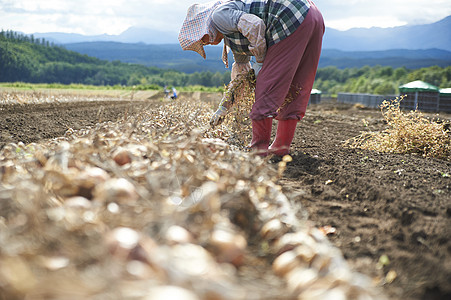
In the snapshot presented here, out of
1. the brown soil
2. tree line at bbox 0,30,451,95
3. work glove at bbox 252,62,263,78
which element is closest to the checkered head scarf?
work glove at bbox 252,62,263,78

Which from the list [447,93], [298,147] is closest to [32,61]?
[447,93]

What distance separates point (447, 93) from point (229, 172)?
17.8 meters

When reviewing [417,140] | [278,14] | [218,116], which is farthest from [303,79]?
[417,140]

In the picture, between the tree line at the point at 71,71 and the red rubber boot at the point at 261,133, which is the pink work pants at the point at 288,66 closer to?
the red rubber boot at the point at 261,133

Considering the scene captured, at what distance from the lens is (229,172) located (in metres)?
1.70

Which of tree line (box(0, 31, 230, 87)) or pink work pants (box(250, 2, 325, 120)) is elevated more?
tree line (box(0, 31, 230, 87))

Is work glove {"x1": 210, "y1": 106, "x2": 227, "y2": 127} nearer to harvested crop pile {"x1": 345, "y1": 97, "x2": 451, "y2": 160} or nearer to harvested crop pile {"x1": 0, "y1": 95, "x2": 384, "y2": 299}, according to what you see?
harvested crop pile {"x1": 0, "y1": 95, "x2": 384, "y2": 299}

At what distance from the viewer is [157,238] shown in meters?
1.14

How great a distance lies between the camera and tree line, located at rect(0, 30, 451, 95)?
5532cm

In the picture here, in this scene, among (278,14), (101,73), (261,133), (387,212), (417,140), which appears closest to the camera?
(387,212)

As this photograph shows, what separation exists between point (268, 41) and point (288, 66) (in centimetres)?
30

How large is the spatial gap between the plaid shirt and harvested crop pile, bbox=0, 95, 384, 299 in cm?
169

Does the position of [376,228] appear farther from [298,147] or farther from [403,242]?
[298,147]

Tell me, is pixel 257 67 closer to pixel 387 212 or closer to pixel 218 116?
pixel 218 116
